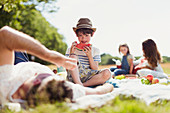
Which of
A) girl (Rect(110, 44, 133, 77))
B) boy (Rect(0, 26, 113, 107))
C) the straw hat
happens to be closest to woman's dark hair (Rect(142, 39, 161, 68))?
girl (Rect(110, 44, 133, 77))

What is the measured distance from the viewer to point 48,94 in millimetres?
1556

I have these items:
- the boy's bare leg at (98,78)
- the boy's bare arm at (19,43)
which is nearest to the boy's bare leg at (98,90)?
the boy's bare arm at (19,43)

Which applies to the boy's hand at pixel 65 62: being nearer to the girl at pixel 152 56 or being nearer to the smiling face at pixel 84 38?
the smiling face at pixel 84 38

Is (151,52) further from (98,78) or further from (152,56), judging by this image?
(98,78)

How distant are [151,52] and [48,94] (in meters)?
4.89

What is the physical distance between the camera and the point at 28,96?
5.29 feet

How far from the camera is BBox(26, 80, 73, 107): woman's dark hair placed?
5.03ft

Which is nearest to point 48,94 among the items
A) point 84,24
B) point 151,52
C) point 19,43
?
point 19,43

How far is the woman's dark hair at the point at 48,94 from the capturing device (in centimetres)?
153

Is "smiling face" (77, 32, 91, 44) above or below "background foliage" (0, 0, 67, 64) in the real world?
below

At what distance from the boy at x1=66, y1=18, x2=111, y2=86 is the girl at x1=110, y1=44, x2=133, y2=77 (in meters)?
3.60

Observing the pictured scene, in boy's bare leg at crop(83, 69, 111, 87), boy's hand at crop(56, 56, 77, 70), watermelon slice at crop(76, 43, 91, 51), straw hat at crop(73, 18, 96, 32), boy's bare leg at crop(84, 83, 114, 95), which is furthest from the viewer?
straw hat at crop(73, 18, 96, 32)

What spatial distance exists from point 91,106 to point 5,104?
2.55 ft

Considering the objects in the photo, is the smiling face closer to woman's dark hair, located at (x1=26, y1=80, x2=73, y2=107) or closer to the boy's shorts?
the boy's shorts
